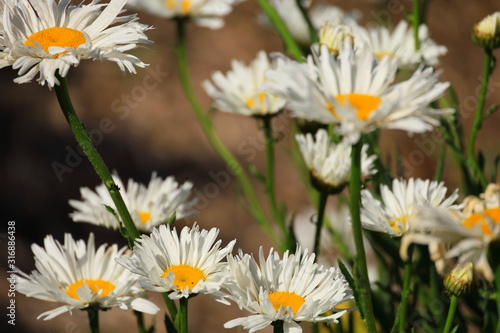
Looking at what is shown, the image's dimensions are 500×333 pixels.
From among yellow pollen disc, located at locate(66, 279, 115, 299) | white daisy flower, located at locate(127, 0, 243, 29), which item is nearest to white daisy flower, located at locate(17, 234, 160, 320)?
yellow pollen disc, located at locate(66, 279, 115, 299)

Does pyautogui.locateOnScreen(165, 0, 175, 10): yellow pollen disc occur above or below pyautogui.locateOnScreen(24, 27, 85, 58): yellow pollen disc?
above

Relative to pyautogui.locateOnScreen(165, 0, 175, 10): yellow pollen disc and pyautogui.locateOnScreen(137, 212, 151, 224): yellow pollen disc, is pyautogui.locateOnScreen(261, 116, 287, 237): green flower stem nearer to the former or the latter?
pyautogui.locateOnScreen(137, 212, 151, 224): yellow pollen disc

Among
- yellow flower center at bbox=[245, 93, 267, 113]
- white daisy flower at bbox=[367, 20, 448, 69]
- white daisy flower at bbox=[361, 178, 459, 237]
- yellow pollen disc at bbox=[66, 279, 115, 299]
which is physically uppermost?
white daisy flower at bbox=[367, 20, 448, 69]

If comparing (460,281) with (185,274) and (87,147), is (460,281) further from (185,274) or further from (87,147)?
(87,147)

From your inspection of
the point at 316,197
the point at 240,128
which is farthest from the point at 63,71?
the point at 240,128

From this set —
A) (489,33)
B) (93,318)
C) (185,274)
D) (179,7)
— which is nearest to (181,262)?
(185,274)

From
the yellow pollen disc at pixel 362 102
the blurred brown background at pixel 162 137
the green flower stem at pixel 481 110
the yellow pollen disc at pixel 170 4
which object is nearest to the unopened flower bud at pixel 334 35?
the green flower stem at pixel 481 110

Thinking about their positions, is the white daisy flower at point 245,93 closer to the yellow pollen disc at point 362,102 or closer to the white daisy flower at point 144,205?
the white daisy flower at point 144,205

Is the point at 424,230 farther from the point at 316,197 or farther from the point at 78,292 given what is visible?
the point at 316,197
